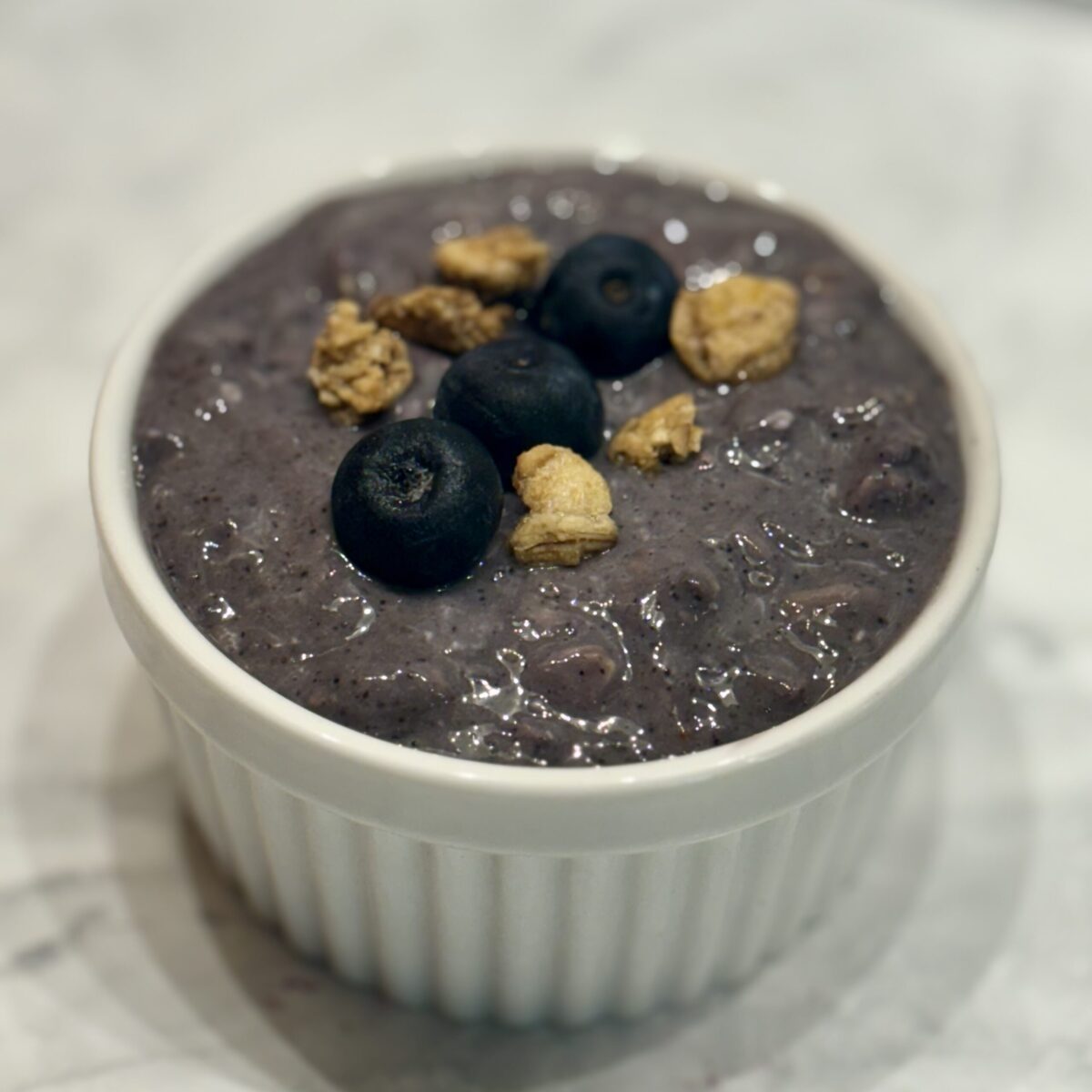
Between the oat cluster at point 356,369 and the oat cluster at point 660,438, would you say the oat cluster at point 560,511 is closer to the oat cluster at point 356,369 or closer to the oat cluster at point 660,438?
the oat cluster at point 660,438

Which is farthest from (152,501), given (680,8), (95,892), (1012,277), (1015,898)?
(680,8)

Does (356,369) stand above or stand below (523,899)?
above

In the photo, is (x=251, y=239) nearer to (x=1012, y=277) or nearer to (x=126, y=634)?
(x=126, y=634)

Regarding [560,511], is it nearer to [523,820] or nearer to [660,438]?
[660,438]

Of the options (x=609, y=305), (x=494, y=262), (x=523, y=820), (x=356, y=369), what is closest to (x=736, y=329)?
(x=609, y=305)

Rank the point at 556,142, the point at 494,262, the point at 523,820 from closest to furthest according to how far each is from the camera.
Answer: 1. the point at 523,820
2. the point at 494,262
3. the point at 556,142

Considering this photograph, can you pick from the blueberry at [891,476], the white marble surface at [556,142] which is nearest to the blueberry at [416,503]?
the blueberry at [891,476]
